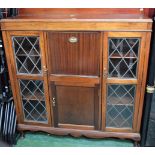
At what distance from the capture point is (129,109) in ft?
5.94

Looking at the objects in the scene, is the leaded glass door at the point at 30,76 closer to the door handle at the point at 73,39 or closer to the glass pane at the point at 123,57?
the door handle at the point at 73,39

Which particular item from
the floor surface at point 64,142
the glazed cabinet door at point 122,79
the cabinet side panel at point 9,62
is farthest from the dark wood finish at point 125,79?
the cabinet side panel at point 9,62

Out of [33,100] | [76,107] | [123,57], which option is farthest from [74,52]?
[33,100]

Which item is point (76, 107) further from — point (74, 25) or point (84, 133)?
point (74, 25)

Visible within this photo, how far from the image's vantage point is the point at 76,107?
6.08 feet

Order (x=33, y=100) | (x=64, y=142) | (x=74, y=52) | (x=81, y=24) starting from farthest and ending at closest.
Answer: (x=64, y=142)
(x=33, y=100)
(x=74, y=52)
(x=81, y=24)

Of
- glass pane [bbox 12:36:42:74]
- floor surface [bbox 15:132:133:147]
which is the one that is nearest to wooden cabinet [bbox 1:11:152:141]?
glass pane [bbox 12:36:42:74]

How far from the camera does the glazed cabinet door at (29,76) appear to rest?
1652 mm

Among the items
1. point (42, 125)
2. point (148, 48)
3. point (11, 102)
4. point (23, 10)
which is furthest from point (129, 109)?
point (23, 10)

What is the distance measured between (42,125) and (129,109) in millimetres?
803

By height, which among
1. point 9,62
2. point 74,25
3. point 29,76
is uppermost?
point 74,25

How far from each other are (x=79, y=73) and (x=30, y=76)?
0.41m

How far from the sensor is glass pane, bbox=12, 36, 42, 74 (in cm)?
166

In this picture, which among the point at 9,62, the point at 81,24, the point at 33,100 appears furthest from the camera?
the point at 33,100
